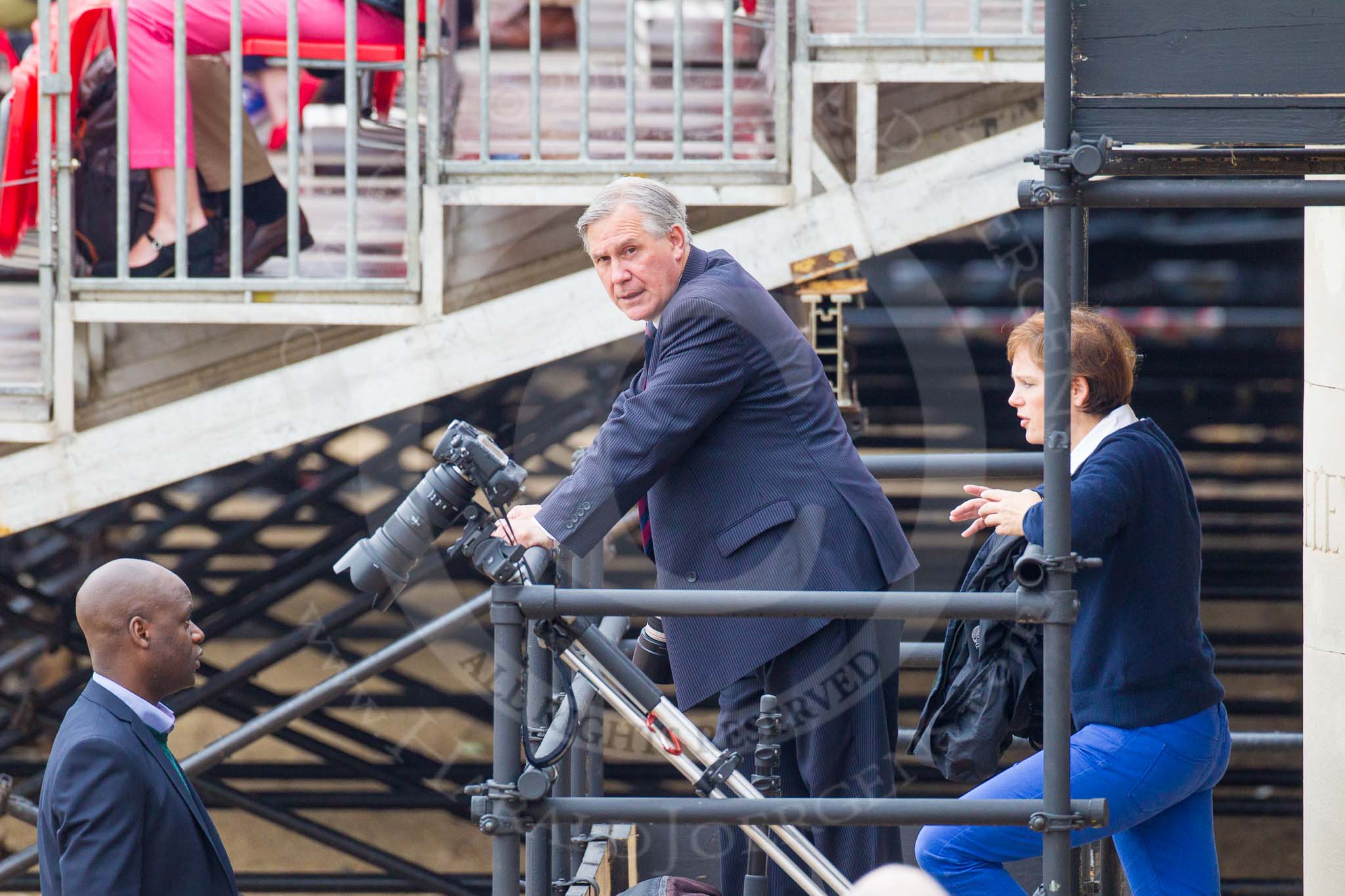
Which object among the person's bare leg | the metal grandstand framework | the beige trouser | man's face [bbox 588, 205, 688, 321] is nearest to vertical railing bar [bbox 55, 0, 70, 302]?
the person's bare leg

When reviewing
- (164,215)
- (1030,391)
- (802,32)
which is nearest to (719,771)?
(1030,391)

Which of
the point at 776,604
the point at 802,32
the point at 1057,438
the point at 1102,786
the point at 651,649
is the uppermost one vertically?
the point at 802,32

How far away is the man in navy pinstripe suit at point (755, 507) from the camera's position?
3154 millimetres

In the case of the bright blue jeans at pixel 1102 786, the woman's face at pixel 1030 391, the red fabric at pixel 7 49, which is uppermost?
the red fabric at pixel 7 49

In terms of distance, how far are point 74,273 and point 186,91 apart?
670 millimetres

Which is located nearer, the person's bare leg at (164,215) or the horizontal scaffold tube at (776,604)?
the horizontal scaffold tube at (776,604)

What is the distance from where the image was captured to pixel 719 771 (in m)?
2.84

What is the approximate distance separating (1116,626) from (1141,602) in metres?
0.06

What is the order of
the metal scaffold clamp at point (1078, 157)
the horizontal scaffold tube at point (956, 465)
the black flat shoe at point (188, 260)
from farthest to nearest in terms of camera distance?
the black flat shoe at point (188, 260), the horizontal scaffold tube at point (956, 465), the metal scaffold clamp at point (1078, 157)

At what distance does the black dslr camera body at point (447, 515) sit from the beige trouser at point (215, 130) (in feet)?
9.10

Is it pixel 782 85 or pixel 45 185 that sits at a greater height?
pixel 782 85

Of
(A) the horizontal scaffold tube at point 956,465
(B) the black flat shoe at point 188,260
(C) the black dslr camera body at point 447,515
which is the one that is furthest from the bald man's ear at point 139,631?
(B) the black flat shoe at point 188,260

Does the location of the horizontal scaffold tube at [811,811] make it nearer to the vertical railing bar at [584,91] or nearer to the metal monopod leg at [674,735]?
the metal monopod leg at [674,735]

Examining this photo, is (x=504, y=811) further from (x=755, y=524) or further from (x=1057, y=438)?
(x=1057, y=438)
